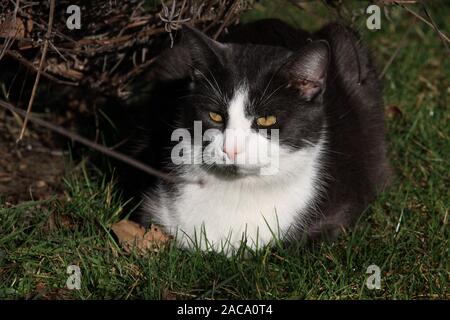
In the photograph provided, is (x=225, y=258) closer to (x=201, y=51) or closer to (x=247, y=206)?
(x=247, y=206)

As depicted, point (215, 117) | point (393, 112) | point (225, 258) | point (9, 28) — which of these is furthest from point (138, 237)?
point (393, 112)

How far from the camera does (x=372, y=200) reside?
2.87m

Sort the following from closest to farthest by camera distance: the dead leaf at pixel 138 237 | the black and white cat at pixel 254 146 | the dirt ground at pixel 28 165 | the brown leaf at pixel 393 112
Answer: the black and white cat at pixel 254 146
the dead leaf at pixel 138 237
the dirt ground at pixel 28 165
the brown leaf at pixel 393 112

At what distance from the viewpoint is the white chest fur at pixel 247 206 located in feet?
8.09

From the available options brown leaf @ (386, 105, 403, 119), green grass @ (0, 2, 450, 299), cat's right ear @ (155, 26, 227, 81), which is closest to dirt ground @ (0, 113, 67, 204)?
green grass @ (0, 2, 450, 299)

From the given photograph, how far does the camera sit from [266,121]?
7.65 ft

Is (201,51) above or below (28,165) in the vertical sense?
above

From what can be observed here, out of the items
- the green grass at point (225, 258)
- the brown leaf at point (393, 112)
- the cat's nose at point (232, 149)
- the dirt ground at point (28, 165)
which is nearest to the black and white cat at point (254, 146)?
the cat's nose at point (232, 149)

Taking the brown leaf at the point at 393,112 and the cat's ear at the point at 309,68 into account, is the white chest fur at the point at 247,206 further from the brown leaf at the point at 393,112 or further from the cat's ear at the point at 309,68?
the brown leaf at the point at 393,112

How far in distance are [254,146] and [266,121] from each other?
12cm

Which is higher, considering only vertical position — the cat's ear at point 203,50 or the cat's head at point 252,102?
the cat's ear at point 203,50

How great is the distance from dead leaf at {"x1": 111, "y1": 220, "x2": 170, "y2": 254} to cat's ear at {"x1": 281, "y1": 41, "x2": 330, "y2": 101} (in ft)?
2.31

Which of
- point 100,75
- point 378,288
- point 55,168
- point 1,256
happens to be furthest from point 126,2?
point 378,288

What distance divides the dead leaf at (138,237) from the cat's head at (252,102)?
31 centimetres
